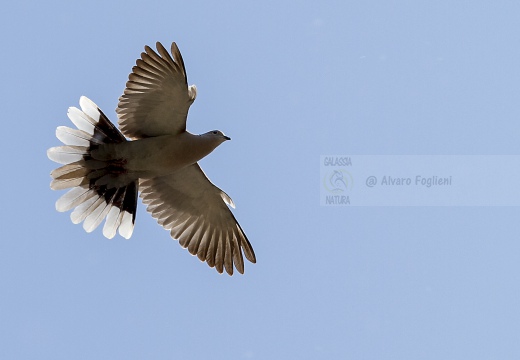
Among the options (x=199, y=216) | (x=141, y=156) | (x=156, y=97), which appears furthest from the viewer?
(x=199, y=216)

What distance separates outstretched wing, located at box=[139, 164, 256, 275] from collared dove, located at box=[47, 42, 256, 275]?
0.01 metres

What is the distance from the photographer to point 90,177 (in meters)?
12.6

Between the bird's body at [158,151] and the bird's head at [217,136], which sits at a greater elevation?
the bird's head at [217,136]

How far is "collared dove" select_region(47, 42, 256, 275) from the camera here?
40.1 feet

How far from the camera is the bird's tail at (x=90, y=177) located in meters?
12.3

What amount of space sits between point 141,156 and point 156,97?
704 mm

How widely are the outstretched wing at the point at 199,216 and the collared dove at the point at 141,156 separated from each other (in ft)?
0.04

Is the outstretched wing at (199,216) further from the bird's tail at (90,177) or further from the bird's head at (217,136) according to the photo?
the bird's head at (217,136)

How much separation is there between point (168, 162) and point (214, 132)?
0.63 metres

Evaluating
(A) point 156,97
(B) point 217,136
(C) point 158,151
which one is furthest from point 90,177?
(B) point 217,136

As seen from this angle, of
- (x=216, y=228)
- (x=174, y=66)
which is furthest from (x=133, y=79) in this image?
(x=216, y=228)

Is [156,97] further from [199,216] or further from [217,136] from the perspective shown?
[199,216]

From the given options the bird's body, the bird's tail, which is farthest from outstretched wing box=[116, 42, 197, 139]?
the bird's tail

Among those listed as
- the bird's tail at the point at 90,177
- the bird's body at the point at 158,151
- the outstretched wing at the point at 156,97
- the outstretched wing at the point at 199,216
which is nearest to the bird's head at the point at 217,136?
the bird's body at the point at 158,151
